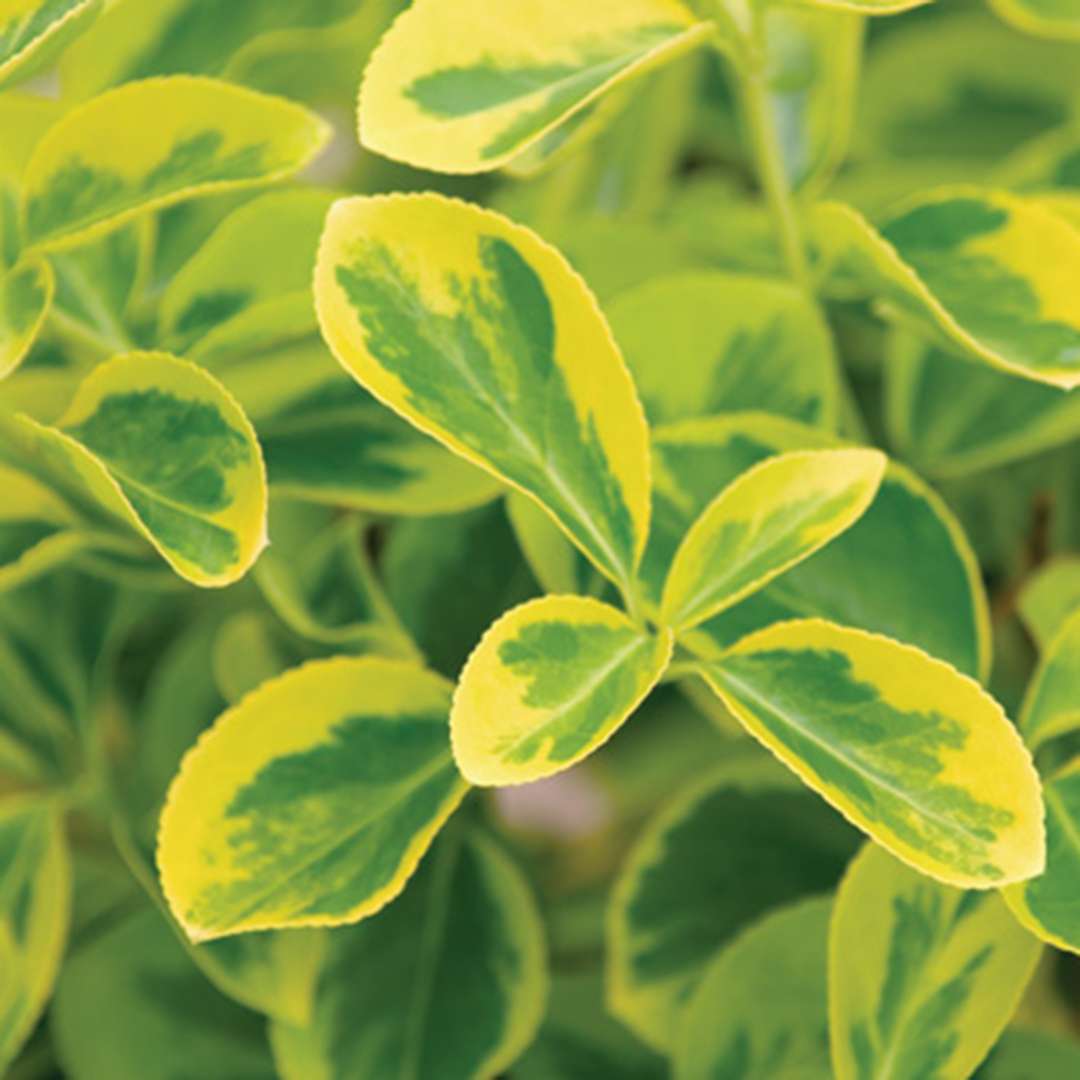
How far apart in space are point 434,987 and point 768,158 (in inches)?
9.3

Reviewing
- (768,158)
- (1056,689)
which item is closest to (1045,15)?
(768,158)

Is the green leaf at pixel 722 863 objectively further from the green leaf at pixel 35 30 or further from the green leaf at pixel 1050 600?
the green leaf at pixel 35 30

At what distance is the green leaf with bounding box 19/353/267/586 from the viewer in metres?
0.34

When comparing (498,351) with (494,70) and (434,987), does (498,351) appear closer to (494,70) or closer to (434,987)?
(494,70)

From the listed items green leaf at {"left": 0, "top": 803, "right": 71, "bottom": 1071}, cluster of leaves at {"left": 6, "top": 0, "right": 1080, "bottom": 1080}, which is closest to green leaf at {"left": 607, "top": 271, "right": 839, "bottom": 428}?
cluster of leaves at {"left": 6, "top": 0, "right": 1080, "bottom": 1080}

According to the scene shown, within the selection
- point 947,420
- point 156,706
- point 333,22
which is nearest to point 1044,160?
point 947,420

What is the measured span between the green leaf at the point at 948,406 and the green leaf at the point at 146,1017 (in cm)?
26

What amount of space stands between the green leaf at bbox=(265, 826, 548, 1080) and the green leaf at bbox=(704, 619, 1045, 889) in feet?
0.46

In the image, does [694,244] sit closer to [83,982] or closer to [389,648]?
[389,648]

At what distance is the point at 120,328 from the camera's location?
0.43m

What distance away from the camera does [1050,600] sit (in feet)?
1.44

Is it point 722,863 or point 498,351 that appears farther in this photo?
point 722,863

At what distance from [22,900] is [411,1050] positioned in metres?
0.12

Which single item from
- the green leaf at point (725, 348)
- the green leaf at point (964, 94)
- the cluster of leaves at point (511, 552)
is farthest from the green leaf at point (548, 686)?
the green leaf at point (964, 94)
